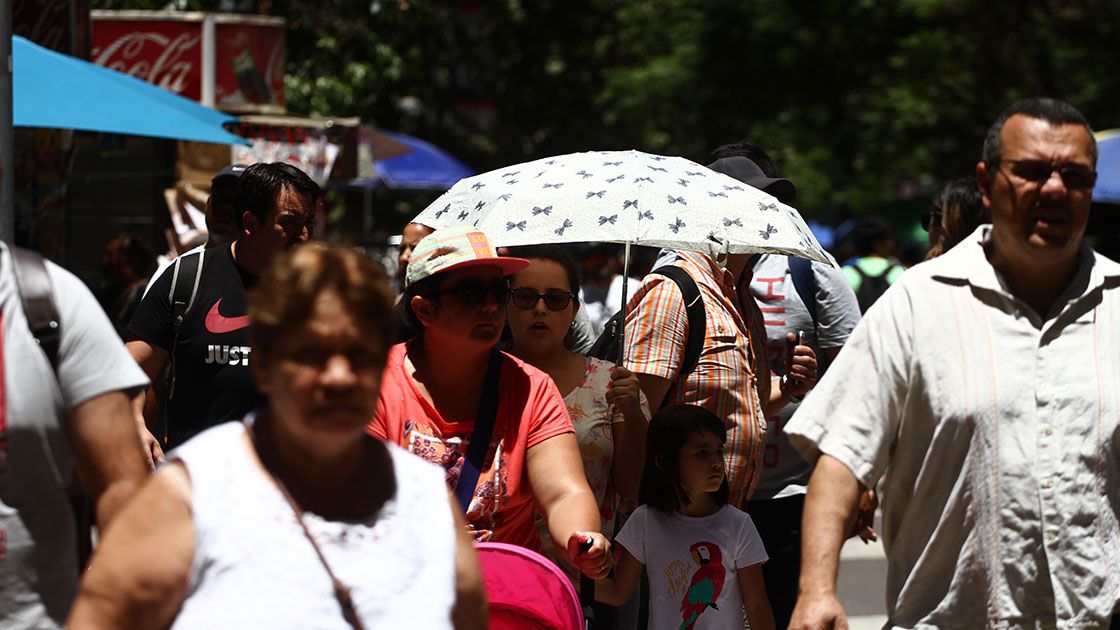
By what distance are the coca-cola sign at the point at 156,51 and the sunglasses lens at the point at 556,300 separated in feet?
28.2

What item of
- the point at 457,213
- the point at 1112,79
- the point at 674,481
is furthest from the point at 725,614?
the point at 1112,79

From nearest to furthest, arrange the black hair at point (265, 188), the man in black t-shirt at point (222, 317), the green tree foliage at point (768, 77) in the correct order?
1. the man in black t-shirt at point (222, 317)
2. the black hair at point (265, 188)
3. the green tree foliage at point (768, 77)

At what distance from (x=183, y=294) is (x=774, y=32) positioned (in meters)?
25.5

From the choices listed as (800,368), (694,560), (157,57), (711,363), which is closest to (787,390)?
(800,368)

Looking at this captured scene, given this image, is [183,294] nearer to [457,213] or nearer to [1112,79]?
[457,213]

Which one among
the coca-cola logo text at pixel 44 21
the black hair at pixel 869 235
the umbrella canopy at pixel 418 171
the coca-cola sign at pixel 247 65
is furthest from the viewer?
the umbrella canopy at pixel 418 171

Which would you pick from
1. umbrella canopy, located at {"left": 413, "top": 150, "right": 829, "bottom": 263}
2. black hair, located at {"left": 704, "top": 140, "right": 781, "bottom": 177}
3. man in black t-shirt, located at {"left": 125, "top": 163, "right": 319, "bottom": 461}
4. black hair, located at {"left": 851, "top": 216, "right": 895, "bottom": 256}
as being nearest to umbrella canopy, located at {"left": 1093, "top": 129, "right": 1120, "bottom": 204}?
black hair, located at {"left": 851, "top": 216, "right": 895, "bottom": 256}

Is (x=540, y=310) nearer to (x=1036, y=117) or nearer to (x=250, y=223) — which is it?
(x=250, y=223)

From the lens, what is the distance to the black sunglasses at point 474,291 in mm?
4379

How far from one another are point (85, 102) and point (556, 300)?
3235 mm

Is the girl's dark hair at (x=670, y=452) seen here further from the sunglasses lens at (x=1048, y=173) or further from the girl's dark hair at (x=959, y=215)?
the sunglasses lens at (x=1048, y=173)

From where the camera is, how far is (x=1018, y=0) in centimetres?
2545

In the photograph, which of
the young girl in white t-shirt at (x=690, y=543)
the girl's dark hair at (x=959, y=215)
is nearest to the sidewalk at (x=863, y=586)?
the girl's dark hair at (x=959, y=215)

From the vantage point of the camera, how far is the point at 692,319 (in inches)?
222
